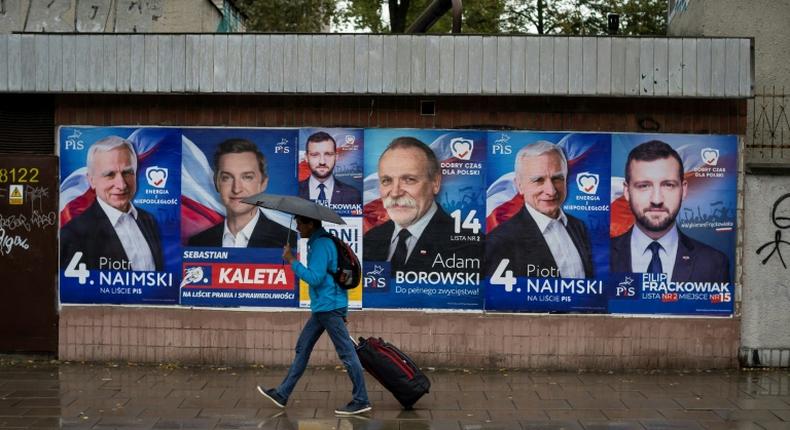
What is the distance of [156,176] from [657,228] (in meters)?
5.69

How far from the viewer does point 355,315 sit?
10.9 m

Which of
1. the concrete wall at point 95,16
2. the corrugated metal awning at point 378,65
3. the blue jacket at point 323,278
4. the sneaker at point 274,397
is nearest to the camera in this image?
the blue jacket at point 323,278

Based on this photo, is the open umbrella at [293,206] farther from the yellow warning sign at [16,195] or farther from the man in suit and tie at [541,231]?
the yellow warning sign at [16,195]

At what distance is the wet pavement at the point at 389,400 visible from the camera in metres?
8.54

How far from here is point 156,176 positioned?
11.1 metres

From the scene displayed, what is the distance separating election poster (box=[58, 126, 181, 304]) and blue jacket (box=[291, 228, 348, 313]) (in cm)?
289

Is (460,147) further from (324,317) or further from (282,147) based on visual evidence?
(324,317)

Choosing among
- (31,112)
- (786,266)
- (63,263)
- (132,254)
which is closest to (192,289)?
(132,254)

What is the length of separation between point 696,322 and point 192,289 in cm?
568

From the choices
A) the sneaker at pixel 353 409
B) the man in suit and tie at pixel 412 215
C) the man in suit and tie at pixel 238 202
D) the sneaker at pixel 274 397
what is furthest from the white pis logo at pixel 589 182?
the sneaker at pixel 274 397

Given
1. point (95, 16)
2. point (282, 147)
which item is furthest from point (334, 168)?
point (95, 16)

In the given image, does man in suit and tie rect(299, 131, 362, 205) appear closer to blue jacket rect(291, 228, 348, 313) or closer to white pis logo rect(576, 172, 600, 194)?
blue jacket rect(291, 228, 348, 313)

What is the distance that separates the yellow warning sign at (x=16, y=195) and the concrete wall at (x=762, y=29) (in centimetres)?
817

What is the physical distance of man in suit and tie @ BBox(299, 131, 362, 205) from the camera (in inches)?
432
